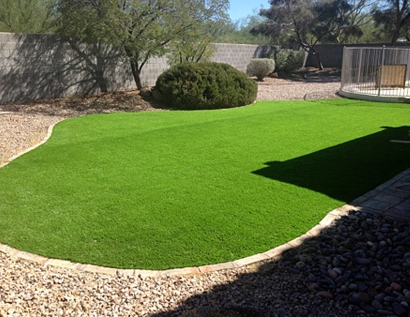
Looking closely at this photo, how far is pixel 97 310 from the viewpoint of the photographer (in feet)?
9.03

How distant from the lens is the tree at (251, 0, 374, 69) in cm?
2656

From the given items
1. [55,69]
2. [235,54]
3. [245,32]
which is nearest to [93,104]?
[55,69]

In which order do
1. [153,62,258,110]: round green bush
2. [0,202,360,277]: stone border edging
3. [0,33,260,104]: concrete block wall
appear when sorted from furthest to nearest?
[153,62,258,110]: round green bush
[0,33,260,104]: concrete block wall
[0,202,360,277]: stone border edging

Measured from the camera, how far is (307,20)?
2634 centimetres

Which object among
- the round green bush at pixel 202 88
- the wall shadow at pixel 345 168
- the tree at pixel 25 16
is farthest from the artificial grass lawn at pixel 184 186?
the tree at pixel 25 16

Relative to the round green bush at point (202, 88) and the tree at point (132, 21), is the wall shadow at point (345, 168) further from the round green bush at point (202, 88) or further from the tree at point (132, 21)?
the tree at point (132, 21)

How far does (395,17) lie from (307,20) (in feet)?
18.3

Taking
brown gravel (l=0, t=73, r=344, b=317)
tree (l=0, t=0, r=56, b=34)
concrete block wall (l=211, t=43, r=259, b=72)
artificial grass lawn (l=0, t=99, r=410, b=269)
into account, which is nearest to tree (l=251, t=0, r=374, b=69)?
concrete block wall (l=211, t=43, r=259, b=72)

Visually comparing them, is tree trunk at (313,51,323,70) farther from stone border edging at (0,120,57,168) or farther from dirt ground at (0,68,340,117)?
stone border edging at (0,120,57,168)

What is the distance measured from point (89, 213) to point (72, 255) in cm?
87

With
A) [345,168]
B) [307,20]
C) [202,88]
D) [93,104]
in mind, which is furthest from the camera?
[307,20]

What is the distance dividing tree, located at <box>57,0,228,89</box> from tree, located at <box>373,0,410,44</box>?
17.2 m

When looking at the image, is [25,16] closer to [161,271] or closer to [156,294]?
[161,271]

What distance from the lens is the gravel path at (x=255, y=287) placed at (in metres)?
2.72
